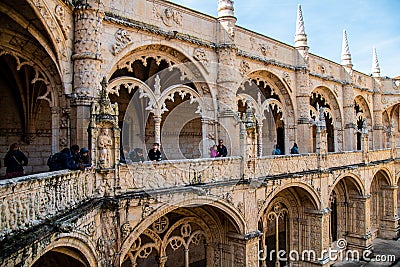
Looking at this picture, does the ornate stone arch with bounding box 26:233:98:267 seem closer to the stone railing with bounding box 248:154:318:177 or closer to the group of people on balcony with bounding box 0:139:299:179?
the group of people on balcony with bounding box 0:139:299:179

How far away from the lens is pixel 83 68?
27.9 ft

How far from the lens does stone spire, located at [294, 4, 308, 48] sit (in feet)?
54.9

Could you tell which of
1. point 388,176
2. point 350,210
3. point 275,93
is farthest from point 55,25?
point 388,176

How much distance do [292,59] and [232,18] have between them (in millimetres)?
4886

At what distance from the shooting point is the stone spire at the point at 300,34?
54.9 feet

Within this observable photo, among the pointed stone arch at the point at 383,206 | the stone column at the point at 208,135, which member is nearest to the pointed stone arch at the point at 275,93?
the stone column at the point at 208,135

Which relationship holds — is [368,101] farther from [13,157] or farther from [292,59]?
[13,157]

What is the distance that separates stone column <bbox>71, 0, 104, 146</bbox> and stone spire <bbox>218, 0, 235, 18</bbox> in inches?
212

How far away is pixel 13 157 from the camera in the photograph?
275 inches

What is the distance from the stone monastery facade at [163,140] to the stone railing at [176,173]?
3cm

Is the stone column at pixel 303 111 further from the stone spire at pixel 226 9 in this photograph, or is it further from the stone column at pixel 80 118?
the stone column at pixel 80 118

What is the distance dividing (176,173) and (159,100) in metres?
3.22

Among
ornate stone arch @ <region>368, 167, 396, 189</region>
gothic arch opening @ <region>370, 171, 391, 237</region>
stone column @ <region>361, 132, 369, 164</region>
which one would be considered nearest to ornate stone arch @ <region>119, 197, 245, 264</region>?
stone column @ <region>361, 132, 369, 164</region>

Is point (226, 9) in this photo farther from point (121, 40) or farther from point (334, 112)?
point (334, 112)
